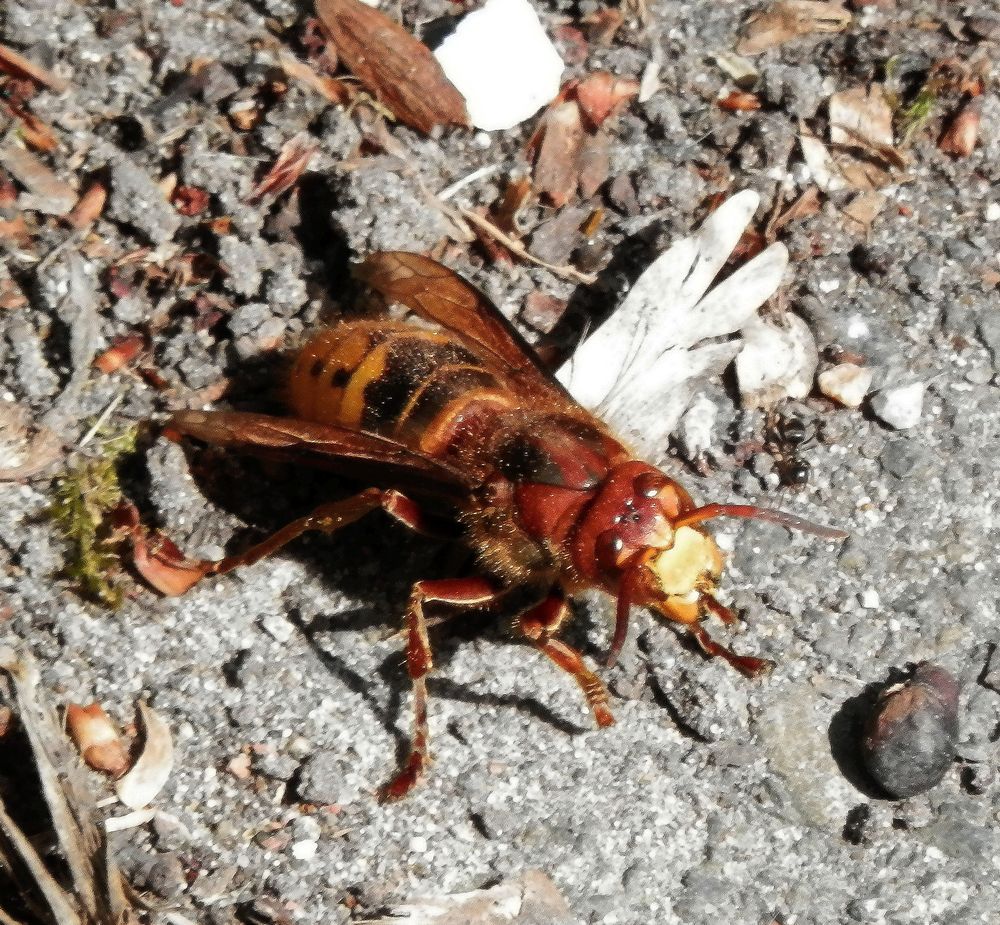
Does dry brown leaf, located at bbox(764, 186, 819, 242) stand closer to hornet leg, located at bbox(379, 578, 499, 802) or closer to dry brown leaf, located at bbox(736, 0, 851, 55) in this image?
dry brown leaf, located at bbox(736, 0, 851, 55)

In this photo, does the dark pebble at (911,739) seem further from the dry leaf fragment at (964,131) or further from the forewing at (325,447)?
the dry leaf fragment at (964,131)

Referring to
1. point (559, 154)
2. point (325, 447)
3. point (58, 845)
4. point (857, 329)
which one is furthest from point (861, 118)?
point (58, 845)

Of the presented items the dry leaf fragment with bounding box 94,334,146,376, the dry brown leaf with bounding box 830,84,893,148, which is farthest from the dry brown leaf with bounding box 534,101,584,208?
the dry leaf fragment with bounding box 94,334,146,376

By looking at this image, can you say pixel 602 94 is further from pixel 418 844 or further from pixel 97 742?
pixel 97 742

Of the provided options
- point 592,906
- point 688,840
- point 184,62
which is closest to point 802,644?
point 688,840

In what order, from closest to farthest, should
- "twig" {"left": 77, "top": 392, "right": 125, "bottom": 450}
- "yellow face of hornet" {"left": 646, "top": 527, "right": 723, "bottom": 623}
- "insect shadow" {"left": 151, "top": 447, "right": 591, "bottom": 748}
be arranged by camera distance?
1. "yellow face of hornet" {"left": 646, "top": 527, "right": 723, "bottom": 623}
2. "insect shadow" {"left": 151, "top": 447, "right": 591, "bottom": 748}
3. "twig" {"left": 77, "top": 392, "right": 125, "bottom": 450}

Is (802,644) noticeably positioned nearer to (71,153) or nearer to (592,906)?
(592,906)

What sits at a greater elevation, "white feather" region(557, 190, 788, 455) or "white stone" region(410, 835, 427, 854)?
"white feather" region(557, 190, 788, 455)

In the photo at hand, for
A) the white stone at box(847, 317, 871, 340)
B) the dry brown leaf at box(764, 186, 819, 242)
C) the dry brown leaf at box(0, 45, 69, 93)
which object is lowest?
the white stone at box(847, 317, 871, 340)
